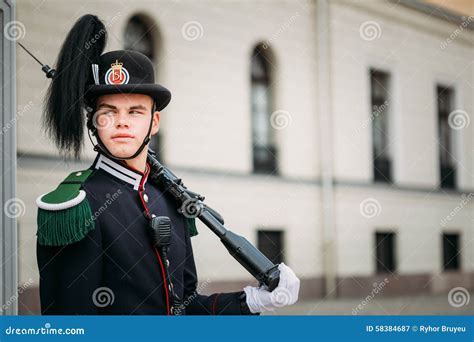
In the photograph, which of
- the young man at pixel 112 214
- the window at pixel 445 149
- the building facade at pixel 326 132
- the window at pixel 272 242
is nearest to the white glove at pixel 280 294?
the young man at pixel 112 214

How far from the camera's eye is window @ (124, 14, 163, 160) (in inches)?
316

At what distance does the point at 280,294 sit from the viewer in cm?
269

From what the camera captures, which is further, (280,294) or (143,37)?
(143,37)

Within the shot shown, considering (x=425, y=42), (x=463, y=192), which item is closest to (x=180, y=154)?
(x=425, y=42)

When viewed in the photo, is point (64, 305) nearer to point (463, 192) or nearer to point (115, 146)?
point (115, 146)

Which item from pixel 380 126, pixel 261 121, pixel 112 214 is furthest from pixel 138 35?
pixel 112 214

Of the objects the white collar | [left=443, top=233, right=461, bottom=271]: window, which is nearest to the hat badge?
the white collar

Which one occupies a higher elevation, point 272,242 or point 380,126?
point 380,126

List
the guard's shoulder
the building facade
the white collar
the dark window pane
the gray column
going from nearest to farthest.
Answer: the guard's shoulder
the white collar
the gray column
the dark window pane
the building facade

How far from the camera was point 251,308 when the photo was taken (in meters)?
2.82

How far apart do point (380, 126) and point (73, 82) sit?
8632 millimetres

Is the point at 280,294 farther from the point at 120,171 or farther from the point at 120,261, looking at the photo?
the point at 120,171

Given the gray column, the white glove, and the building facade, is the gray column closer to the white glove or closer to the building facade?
the white glove
